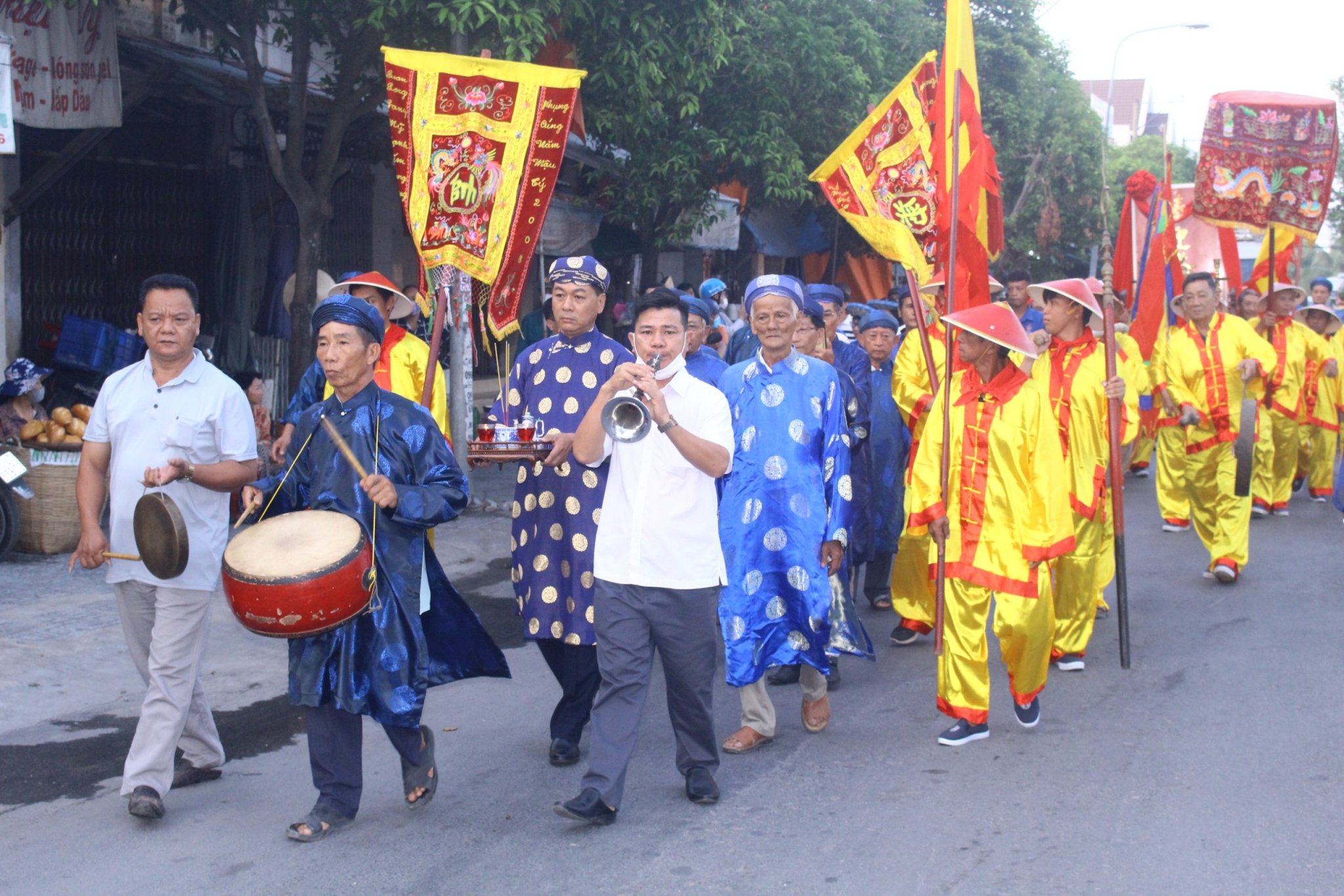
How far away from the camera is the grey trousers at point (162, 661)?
443 centimetres

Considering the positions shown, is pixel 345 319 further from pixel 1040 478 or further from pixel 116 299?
pixel 116 299

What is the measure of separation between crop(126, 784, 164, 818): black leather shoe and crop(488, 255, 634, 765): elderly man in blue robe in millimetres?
1375

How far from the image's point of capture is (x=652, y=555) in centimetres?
438

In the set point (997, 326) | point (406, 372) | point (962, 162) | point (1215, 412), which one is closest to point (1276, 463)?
point (1215, 412)

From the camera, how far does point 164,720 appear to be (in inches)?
175

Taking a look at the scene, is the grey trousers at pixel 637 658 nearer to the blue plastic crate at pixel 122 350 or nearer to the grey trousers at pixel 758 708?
the grey trousers at pixel 758 708

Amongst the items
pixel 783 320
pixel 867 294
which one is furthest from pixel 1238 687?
pixel 867 294

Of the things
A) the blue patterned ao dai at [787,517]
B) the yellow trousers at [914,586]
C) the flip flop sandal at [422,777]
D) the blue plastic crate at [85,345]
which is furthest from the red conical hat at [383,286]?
the blue plastic crate at [85,345]

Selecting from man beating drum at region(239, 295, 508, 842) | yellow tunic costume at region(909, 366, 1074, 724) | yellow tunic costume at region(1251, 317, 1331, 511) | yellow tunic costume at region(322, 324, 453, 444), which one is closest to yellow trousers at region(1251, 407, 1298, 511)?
yellow tunic costume at region(1251, 317, 1331, 511)

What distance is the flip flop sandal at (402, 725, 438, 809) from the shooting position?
450 centimetres

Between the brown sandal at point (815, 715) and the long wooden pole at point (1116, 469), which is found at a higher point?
the long wooden pole at point (1116, 469)

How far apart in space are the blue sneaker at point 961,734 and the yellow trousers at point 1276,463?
663cm

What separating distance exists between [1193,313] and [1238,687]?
12.4ft

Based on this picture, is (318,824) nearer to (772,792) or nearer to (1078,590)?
(772,792)
